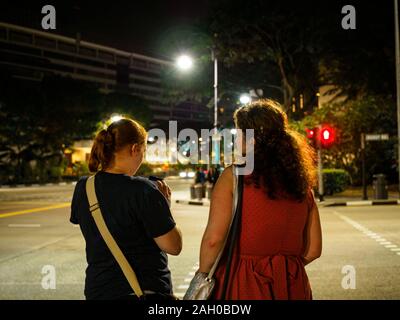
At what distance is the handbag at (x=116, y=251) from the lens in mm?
2984

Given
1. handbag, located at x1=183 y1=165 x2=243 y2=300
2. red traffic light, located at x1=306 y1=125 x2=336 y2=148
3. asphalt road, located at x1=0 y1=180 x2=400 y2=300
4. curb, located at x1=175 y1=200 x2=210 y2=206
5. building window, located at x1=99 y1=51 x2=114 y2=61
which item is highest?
building window, located at x1=99 y1=51 x2=114 y2=61

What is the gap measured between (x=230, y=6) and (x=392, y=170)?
13889 mm

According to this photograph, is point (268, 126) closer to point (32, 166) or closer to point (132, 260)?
point (132, 260)

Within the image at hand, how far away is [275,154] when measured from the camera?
317 centimetres

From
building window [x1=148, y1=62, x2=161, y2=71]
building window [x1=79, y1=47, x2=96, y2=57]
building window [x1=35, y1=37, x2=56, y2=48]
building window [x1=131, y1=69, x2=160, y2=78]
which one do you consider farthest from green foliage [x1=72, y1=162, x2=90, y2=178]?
building window [x1=148, y1=62, x2=161, y2=71]

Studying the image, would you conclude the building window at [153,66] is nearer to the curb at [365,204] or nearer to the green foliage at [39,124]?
the green foliage at [39,124]

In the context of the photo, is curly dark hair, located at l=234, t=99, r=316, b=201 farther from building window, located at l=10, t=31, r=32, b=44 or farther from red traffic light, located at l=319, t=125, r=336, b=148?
building window, located at l=10, t=31, r=32, b=44

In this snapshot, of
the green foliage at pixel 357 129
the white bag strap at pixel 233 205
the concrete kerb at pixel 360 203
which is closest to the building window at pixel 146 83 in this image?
the green foliage at pixel 357 129

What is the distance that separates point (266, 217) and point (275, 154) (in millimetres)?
332

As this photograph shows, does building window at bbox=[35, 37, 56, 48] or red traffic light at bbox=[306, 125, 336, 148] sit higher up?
building window at bbox=[35, 37, 56, 48]

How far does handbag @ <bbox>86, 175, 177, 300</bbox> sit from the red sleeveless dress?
31 centimetres

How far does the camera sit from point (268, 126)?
3.20 metres

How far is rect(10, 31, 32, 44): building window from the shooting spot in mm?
96812
